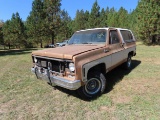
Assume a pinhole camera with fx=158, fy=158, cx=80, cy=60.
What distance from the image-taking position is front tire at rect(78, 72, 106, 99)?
439cm

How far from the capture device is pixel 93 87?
15.3 ft

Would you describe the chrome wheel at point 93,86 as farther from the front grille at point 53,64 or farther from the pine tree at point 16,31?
the pine tree at point 16,31

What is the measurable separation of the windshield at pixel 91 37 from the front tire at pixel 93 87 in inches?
48.3

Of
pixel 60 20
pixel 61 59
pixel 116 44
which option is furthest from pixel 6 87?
pixel 60 20

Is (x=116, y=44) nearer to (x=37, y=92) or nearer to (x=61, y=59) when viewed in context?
(x=61, y=59)

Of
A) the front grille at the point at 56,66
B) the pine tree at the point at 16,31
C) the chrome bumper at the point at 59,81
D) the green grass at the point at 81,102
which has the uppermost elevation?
the pine tree at the point at 16,31

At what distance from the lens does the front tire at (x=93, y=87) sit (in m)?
4.39

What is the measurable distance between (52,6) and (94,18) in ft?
32.8

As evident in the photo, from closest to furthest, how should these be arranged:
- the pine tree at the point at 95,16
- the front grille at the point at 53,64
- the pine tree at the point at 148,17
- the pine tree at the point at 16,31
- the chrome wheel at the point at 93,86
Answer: the front grille at the point at 53,64 < the chrome wheel at the point at 93,86 < the pine tree at the point at 148,17 < the pine tree at the point at 16,31 < the pine tree at the point at 95,16

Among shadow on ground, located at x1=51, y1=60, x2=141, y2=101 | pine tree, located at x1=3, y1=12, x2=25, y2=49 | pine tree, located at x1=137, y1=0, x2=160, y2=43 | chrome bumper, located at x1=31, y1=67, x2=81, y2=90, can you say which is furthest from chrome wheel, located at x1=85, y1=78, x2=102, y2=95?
pine tree, located at x1=3, y1=12, x2=25, y2=49

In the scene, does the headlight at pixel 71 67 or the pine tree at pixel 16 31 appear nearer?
the headlight at pixel 71 67

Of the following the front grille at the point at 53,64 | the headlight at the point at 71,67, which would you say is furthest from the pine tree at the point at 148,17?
the headlight at the point at 71,67

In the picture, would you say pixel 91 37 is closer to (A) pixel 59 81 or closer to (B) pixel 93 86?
(B) pixel 93 86

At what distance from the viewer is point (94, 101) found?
4367 mm
